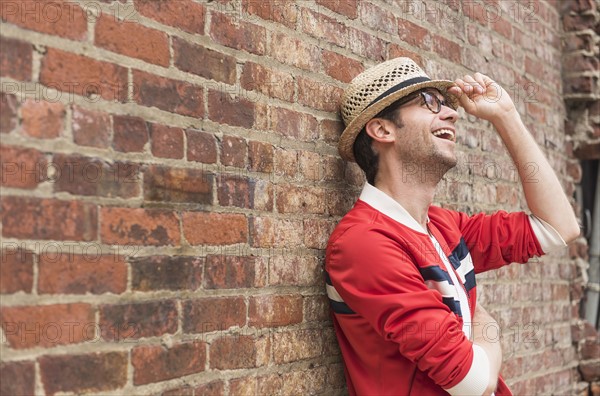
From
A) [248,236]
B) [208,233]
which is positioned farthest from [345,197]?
[208,233]

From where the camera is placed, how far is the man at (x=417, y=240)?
2.11 meters

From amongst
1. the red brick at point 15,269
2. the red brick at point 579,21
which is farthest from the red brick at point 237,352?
the red brick at point 579,21

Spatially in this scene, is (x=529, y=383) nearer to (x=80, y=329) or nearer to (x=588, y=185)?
(x=588, y=185)

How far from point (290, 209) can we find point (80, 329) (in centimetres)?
84

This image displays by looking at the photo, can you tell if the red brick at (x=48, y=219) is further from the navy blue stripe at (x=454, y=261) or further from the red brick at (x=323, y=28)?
the navy blue stripe at (x=454, y=261)

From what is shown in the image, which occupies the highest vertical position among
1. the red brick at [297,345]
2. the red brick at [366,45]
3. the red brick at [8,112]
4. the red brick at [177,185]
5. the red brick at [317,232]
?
the red brick at [366,45]

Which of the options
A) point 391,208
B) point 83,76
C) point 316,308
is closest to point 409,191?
point 391,208

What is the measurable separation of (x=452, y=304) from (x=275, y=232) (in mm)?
586

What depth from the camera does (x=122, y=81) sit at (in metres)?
1.88

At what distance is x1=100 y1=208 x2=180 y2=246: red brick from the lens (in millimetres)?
1824

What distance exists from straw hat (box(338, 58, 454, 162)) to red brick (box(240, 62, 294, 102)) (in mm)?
225

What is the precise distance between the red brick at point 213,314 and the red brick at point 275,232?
0.19m

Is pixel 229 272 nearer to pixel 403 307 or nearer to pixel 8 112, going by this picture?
pixel 403 307

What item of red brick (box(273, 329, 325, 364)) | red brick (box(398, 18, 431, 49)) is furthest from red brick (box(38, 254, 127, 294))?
red brick (box(398, 18, 431, 49))
